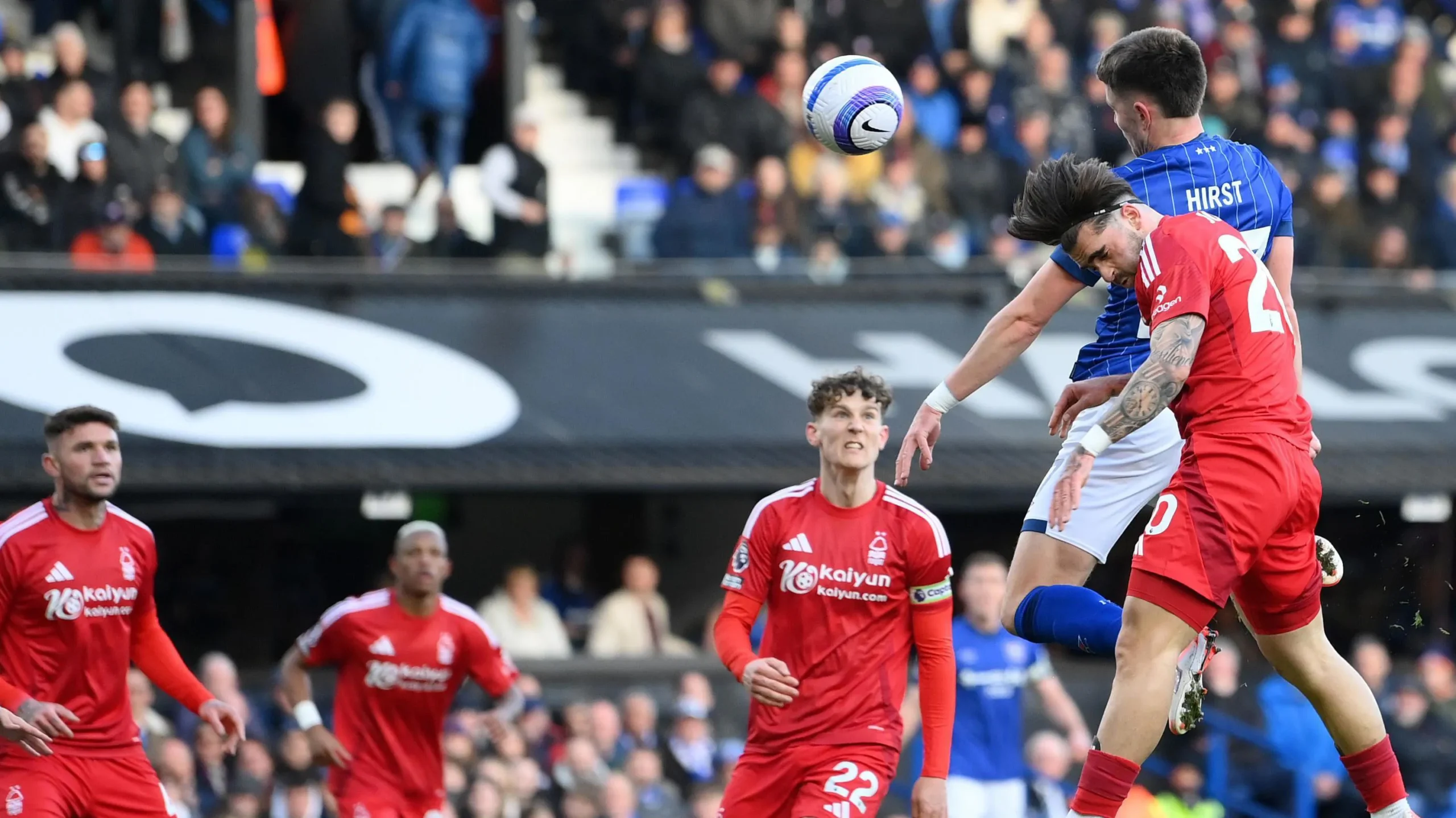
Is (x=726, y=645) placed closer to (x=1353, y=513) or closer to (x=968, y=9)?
(x=1353, y=513)

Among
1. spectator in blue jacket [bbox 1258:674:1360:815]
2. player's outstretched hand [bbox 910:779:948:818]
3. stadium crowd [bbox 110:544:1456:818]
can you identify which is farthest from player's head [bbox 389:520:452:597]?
spectator in blue jacket [bbox 1258:674:1360:815]

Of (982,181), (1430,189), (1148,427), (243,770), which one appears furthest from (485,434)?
(1430,189)

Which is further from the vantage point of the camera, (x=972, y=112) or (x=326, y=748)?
(x=972, y=112)

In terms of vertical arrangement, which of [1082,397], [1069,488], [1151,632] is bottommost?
[1151,632]

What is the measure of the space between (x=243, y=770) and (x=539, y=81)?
25.3 feet

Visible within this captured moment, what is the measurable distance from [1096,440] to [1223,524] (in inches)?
20.0

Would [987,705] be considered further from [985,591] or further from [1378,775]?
[1378,775]

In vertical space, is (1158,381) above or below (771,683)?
above

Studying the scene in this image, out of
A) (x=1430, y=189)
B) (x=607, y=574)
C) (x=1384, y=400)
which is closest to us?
(x=1384, y=400)

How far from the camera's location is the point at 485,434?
1381 cm

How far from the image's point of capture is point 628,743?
44.0 feet

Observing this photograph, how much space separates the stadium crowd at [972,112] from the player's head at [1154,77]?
7295 mm

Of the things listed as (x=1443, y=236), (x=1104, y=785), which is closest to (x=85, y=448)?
(x=1104, y=785)

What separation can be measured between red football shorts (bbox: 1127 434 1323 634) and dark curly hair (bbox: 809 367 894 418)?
167cm
